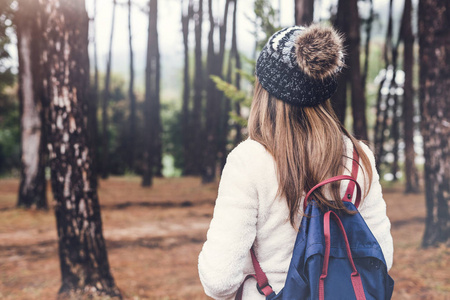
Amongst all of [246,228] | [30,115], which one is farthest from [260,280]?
[30,115]

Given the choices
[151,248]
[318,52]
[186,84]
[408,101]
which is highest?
[186,84]

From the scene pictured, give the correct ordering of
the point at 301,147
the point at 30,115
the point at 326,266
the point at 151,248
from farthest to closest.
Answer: the point at 30,115, the point at 151,248, the point at 301,147, the point at 326,266

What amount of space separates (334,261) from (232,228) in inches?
13.0

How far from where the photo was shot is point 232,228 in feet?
4.11

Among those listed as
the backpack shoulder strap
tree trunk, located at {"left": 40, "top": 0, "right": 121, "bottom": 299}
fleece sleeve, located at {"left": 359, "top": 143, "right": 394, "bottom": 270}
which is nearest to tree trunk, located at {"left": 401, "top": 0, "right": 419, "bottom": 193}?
tree trunk, located at {"left": 40, "top": 0, "right": 121, "bottom": 299}

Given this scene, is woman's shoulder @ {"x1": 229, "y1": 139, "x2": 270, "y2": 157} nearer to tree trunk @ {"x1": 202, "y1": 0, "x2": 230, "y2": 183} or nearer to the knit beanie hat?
the knit beanie hat

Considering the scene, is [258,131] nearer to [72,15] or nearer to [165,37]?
[72,15]

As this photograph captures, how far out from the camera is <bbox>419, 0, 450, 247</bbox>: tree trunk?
5.50 m

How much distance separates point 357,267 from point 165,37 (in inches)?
548

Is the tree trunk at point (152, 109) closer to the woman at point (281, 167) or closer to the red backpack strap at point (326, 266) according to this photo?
the woman at point (281, 167)

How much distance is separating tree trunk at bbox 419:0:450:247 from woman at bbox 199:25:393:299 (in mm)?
4755

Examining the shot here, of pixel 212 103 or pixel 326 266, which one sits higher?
pixel 212 103

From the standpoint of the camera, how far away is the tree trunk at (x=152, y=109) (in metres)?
12.1

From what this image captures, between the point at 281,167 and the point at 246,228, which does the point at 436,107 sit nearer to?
the point at 281,167
